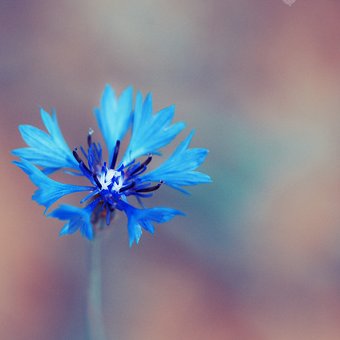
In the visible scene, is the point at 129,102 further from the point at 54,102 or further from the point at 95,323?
the point at 54,102

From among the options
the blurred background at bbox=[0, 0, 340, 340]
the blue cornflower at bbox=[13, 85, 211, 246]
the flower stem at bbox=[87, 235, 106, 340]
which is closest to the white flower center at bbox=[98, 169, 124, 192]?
the blue cornflower at bbox=[13, 85, 211, 246]

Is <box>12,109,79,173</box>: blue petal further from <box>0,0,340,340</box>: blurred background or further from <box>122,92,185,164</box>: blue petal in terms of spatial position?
<box>0,0,340,340</box>: blurred background

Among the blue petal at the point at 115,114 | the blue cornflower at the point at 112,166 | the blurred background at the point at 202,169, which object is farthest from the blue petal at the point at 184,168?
the blurred background at the point at 202,169

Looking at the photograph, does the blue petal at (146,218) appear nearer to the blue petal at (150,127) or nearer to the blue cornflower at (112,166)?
the blue cornflower at (112,166)

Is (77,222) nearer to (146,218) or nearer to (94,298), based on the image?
(146,218)

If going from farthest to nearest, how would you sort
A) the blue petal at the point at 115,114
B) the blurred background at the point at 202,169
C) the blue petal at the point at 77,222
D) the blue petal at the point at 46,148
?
the blurred background at the point at 202,169 < the blue petal at the point at 115,114 < the blue petal at the point at 46,148 < the blue petal at the point at 77,222

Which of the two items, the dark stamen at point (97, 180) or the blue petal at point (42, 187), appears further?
the dark stamen at point (97, 180)

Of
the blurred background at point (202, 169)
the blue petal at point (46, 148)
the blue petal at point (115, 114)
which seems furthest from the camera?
the blurred background at point (202, 169)
